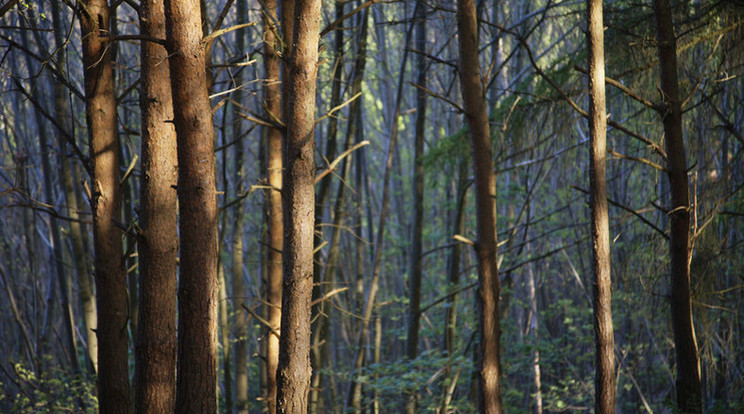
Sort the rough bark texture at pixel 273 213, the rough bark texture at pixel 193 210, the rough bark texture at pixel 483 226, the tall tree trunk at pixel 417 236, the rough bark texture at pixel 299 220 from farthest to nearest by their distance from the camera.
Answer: the tall tree trunk at pixel 417 236 < the rough bark texture at pixel 273 213 < the rough bark texture at pixel 483 226 < the rough bark texture at pixel 299 220 < the rough bark texture at pixel 193 210

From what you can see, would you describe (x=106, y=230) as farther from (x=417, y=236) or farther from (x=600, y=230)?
(x=417, y=236)

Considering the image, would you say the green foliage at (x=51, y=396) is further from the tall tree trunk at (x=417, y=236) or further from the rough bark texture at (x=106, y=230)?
the tall tree trunk at (x=417, y=236)

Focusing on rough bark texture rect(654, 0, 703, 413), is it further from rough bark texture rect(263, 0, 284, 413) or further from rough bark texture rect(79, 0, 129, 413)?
rough bark texture rect(79, 0, 129, 413)

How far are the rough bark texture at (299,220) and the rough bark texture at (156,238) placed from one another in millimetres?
971

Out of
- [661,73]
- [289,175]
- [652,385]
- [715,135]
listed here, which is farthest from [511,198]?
[289,175]

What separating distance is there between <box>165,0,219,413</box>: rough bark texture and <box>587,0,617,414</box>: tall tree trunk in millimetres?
3345

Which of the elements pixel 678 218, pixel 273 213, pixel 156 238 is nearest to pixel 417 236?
pixel 273 213

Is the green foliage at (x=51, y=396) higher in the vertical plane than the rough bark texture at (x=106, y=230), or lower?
lower

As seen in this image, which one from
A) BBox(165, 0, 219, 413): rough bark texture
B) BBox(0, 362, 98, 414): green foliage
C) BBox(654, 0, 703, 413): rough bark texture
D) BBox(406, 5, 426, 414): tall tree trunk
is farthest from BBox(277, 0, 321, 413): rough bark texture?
BBox(406, 5, 426, 414): tall tree trunk

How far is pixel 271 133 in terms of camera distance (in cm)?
669

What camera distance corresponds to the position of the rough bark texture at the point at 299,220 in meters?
4.30

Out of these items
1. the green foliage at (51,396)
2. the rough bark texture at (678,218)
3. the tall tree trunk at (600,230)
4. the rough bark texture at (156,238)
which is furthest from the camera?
the green foliage at (51,396)

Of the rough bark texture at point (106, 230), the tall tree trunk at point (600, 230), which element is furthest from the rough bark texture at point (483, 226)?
the rough bark texture at point (106, 230)

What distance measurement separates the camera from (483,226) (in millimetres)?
6258
